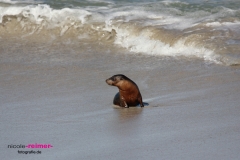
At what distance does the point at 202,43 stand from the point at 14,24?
4607 mm

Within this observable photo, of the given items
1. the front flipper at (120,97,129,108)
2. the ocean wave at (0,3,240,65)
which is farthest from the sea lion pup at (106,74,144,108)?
the ocean wave at (0,3,240,65)

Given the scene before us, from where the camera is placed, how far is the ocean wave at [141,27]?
11023mm

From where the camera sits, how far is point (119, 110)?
25.7ft

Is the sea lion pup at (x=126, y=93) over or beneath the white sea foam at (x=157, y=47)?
beneath

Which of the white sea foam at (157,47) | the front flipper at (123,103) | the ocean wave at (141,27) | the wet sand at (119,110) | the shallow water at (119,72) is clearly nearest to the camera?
the wet sand at (119,110)

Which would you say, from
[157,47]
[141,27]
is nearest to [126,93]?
[157,47]

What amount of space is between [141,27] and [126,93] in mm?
4427

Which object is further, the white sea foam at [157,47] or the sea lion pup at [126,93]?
the white sea foam at [157,47]

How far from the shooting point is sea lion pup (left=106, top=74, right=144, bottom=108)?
8.10 meters

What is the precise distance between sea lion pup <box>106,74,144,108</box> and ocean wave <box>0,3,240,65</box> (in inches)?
87.3

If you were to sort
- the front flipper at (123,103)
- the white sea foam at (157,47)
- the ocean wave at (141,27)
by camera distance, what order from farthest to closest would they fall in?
the ocean wave at (141,27) < the white sea foam at (157,47) < the front flipper at (123,103)

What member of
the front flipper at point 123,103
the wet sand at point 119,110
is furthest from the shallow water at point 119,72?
the front flipper at point 123,103

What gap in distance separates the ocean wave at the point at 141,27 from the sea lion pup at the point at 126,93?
7.27 ft

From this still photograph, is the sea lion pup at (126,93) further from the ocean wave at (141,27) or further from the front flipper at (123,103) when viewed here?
the ocean wave at (141,27)
